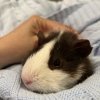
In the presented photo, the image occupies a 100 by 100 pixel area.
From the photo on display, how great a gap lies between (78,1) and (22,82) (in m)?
0.80

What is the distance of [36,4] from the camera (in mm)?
1508

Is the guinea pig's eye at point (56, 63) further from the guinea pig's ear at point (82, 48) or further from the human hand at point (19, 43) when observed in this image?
the human hand at point (19, 43)

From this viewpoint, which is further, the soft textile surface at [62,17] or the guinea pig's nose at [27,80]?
the soft textile surface at [62,17]

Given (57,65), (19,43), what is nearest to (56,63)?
(57,65)

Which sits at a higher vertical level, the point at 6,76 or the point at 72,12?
the point at 6,76

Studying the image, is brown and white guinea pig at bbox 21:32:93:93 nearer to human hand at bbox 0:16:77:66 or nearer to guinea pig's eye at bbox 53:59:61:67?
guinea pig's eye at bbox 53:59:61:67

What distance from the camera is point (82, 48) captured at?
892mm

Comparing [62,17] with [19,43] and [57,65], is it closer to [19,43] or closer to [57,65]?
[19,43]

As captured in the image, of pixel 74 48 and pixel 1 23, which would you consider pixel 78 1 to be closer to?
pixel 1 23

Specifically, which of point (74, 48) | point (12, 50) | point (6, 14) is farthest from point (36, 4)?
point (74, 48)

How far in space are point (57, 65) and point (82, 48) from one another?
10cm

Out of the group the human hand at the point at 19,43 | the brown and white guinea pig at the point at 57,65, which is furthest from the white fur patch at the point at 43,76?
the human hand at the point at 19,43

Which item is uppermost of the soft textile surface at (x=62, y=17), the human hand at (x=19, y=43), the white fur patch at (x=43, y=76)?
the white fur patch at (x=43, y=76)

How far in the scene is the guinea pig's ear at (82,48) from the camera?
88 centimetres
